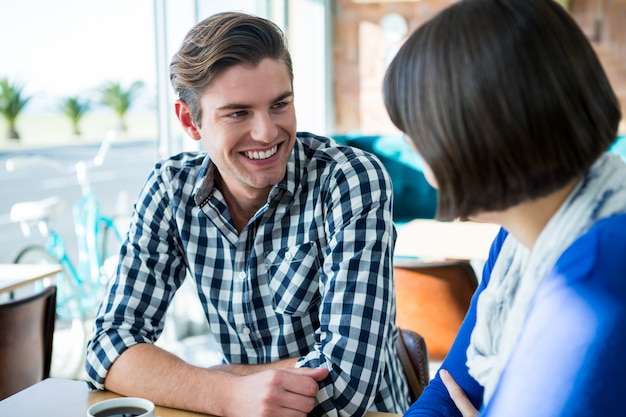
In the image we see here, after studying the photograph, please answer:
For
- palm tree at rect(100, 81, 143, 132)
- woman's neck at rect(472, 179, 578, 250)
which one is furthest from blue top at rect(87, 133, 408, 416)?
palm tree at rect(100, 81, 143, 132)

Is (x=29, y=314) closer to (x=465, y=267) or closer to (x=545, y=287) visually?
(x=465, y=267)

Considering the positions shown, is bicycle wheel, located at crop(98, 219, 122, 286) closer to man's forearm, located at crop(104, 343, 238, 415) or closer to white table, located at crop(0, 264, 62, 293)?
white table, located at crop(0, 264, 62, 293)

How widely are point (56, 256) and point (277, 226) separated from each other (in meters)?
2.62

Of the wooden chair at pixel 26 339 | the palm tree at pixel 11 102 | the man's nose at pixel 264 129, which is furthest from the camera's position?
the palm tree at pixel 11 102

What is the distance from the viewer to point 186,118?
1625mm

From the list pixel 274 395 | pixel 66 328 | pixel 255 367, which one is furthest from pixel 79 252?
pixel 274 395

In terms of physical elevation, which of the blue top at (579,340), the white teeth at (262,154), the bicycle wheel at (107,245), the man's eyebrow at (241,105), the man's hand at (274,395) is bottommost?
the bicycle wheel at (107,245)

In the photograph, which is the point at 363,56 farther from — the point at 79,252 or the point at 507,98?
the point at 507,98

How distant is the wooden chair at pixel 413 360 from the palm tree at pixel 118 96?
9.54 ft

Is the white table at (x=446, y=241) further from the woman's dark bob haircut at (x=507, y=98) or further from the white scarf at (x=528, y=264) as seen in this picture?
the woman's dark bob haircut at (x=507, y=98)

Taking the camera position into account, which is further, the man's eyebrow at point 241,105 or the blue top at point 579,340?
the man's eyebrow at point 241,105

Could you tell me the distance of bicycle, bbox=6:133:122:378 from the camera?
359 cm

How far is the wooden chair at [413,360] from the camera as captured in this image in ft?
5.12

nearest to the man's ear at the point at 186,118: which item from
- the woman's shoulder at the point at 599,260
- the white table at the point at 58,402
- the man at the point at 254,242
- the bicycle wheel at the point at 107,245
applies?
the man at the point at 254,242
